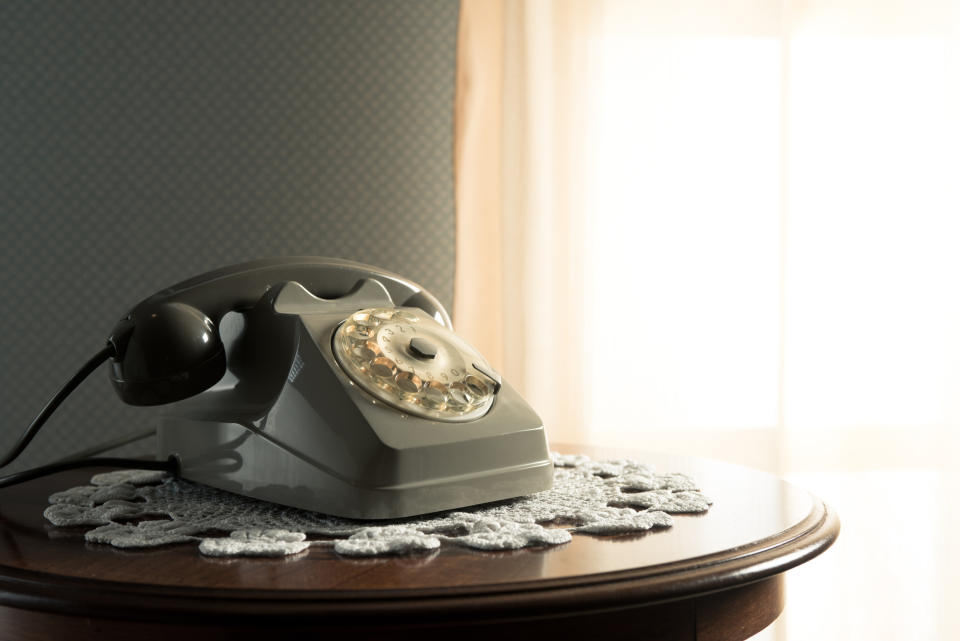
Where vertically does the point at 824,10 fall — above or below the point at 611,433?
above

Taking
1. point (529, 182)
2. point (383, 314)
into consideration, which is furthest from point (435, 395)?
point (529, 182)

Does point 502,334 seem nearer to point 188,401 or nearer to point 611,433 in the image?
point 611,433

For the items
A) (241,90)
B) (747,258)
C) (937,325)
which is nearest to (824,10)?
(747,258)

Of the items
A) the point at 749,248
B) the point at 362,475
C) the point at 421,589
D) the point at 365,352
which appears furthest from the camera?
the point at 749,248

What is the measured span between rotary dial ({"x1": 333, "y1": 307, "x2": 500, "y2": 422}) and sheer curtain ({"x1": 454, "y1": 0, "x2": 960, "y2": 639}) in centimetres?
81

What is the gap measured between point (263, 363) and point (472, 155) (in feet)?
3.15

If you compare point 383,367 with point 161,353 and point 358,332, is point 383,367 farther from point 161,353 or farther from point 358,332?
point 161,353

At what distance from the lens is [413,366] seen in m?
0.78

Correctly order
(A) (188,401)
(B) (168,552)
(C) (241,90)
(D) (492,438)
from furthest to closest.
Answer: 1. (C) (241,90)
2. (A) (188,401)
3. (D) (492,438)
4. (B) (168,552)

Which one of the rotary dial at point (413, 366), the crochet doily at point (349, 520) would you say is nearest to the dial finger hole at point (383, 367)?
the rotary dial at point (413, 366)

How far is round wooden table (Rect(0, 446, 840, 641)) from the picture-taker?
51cm

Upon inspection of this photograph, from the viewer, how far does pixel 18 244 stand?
63.1 inches

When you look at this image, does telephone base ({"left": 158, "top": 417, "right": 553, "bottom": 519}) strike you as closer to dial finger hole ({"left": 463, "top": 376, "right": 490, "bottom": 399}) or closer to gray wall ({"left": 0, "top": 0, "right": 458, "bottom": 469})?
dial finger hole ({"left": 463, "top": 376, "right": 490, "bottom": 399})

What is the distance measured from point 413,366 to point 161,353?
0.68ft
